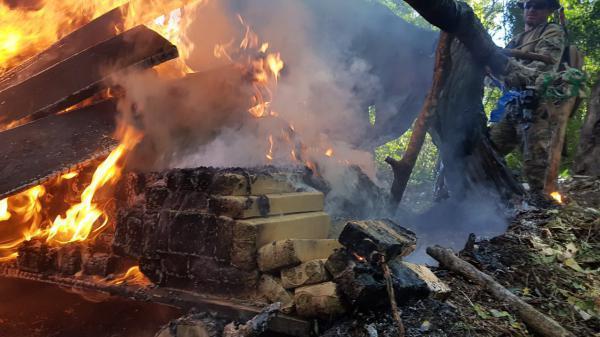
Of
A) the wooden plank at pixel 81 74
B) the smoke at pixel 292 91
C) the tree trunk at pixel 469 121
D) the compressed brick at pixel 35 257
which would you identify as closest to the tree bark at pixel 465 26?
the tree trunk at pixel 469 121

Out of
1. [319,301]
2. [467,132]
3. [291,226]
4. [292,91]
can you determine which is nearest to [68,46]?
[292,91]

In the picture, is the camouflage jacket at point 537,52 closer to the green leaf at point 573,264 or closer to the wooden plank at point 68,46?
the green leaf at point 573,264

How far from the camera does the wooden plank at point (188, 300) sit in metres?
2.75

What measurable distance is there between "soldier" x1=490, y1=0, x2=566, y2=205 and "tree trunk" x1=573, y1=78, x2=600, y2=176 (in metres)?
2.36

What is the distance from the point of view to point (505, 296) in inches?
121

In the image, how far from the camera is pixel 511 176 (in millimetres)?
5969

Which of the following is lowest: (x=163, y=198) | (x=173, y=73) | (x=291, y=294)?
(x=291, y=294)

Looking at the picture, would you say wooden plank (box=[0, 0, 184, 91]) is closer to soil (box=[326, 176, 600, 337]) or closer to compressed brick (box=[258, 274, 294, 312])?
compressed brick (box=[258, 274, 294, 312])

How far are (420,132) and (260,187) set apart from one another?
372cm

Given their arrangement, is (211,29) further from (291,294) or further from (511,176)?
(511,176)

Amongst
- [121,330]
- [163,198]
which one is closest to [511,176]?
[163,198]

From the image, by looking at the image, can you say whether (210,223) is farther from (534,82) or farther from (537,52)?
(537,52)

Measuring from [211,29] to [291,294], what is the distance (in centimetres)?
490

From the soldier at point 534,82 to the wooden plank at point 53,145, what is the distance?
625 cm
